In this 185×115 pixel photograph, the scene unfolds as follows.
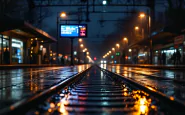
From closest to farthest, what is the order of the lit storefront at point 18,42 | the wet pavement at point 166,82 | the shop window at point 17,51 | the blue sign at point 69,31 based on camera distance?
1. the wet pavement at point 166,82
2. the lit storefront at point 18,42
3. the shop window at point 17,51
4. the blue sign at point 69,31

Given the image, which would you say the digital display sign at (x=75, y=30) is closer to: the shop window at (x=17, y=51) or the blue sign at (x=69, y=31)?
the blue sign at (x=69, y=31)

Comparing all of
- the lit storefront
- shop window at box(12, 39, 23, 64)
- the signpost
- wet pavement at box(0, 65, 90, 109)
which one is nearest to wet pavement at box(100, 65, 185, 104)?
wet pavement at box(0, 65, 90, 109)

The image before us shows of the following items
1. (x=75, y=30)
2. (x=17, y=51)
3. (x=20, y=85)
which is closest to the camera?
(x=20, y=85)

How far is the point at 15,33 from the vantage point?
44875 mm

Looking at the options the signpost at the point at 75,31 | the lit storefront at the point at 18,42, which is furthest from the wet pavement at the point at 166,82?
the signpost at the point at 75,31

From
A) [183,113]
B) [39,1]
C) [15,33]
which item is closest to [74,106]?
[183,113]

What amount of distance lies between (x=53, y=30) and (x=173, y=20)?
79.1 m

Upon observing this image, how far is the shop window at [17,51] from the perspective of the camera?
45.6 metres

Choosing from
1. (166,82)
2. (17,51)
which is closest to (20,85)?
(166,82)

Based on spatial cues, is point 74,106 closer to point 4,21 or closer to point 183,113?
point 183,113

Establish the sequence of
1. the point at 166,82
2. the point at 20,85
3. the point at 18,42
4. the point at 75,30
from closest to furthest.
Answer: the point at 20,85 → the point at 166,82 → the point at 18,42 → the point at 75,30

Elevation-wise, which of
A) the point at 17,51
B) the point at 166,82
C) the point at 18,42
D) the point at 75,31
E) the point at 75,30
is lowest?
the point at 166,82

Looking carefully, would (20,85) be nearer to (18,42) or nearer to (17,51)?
(17,51)

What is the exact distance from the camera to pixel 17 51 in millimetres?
47344
